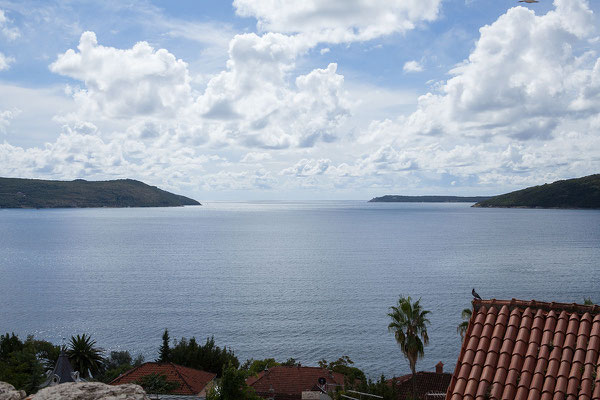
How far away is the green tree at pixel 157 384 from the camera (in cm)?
3906

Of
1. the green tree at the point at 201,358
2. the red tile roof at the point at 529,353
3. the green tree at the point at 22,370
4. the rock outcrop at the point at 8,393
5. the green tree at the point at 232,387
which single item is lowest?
the green tree at the point at 201,358

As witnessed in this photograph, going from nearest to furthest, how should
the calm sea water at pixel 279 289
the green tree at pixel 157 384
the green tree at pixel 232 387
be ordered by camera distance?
1. the green tree at pixel 232 387
2. the green tree at pixel 157 384
3. the calm sea water at pixel 279 289

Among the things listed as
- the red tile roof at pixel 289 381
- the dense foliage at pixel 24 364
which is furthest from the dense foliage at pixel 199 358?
the dense foliage at pixel 24 364

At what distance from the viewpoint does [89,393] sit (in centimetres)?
916

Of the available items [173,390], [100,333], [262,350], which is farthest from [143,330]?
[173,390]

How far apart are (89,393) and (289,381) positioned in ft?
129

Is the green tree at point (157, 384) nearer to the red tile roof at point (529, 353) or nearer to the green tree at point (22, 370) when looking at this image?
the green tree at point (22, 370)

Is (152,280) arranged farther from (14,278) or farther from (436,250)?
(436,250)

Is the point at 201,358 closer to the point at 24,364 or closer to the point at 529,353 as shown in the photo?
the point at 24,364

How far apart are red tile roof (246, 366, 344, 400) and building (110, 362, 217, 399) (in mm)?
4153

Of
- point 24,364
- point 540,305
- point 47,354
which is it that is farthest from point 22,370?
point 540,305

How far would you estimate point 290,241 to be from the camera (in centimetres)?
19112

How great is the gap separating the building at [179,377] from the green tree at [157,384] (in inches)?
16.5

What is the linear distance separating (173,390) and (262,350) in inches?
891
